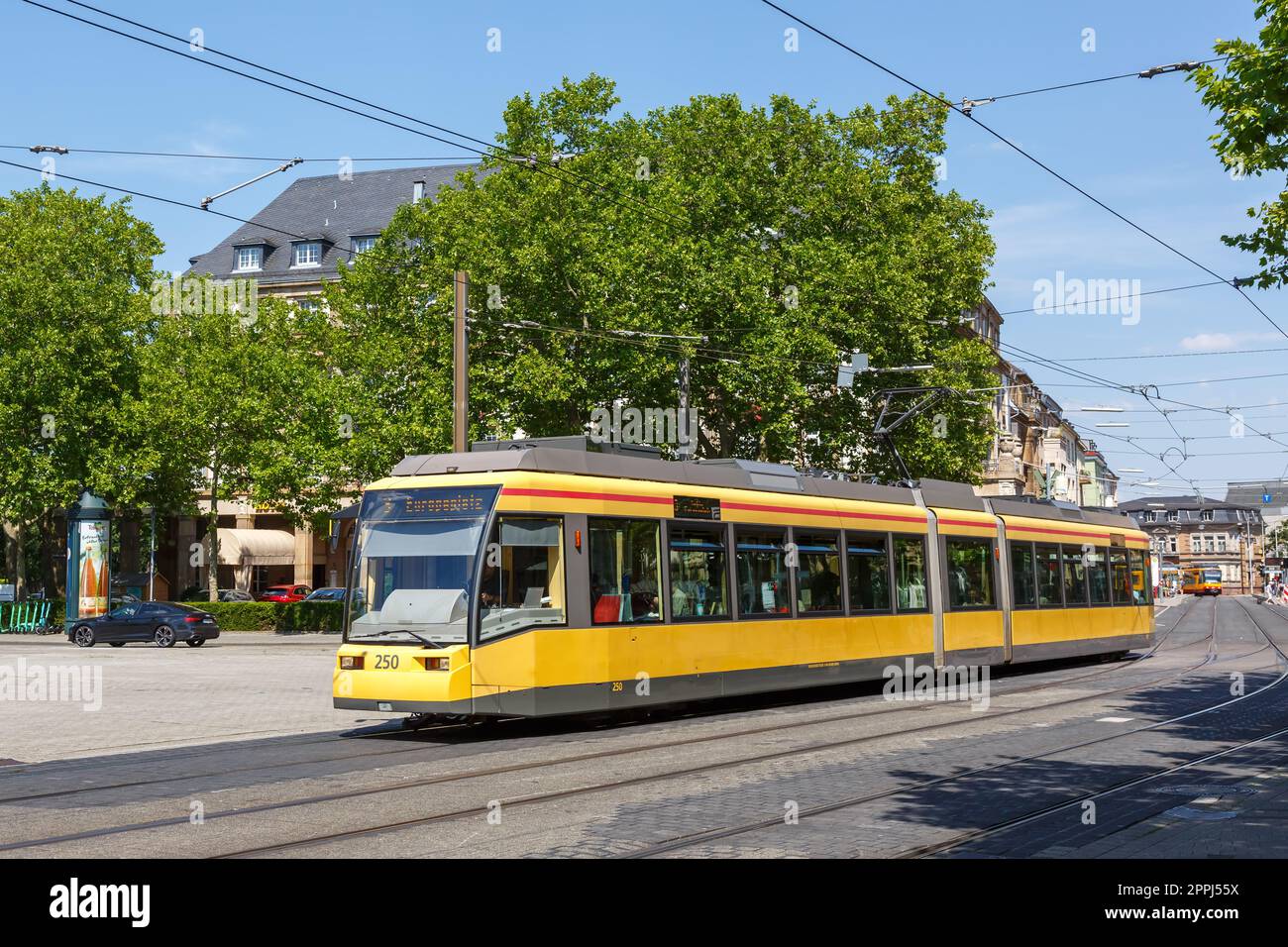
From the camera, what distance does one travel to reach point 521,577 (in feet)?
47.1

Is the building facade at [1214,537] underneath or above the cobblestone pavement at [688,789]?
above

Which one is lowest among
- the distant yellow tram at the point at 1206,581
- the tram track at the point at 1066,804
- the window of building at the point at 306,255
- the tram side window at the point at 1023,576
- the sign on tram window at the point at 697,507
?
the tram track at the point at 1066,804

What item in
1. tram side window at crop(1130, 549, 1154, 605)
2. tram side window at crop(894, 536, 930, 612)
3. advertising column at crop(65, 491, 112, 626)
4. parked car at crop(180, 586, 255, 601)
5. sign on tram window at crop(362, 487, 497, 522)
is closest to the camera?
sign on tram window at crop(362, 487, 497, 522)

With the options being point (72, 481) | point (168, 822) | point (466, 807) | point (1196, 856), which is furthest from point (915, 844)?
point (72, 481)

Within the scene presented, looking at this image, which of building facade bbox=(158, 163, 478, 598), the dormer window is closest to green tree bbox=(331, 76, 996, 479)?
building facade bbox=(158, 163, 478, 598)

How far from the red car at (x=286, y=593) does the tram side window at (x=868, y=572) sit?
4436 cm

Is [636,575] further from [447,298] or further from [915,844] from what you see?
[447,298]

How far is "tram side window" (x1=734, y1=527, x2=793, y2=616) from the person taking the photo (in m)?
17.4

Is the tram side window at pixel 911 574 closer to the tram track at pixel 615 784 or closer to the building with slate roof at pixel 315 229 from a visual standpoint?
the tram track at pixel 615 784

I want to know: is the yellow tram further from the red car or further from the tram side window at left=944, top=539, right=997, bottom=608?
the red car

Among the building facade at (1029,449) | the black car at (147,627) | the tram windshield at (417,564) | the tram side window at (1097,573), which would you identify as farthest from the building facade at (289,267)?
the tram windshield at (417,564)

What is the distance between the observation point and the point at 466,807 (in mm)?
9703

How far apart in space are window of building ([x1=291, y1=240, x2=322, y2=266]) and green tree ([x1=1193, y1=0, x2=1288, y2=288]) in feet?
196

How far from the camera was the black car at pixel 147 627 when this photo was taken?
3916cm
